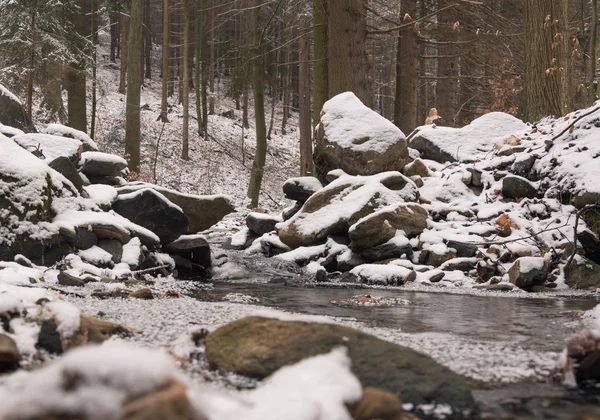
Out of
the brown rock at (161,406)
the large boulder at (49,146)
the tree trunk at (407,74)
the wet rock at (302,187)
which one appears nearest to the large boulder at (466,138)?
the wet rock at (302,187)

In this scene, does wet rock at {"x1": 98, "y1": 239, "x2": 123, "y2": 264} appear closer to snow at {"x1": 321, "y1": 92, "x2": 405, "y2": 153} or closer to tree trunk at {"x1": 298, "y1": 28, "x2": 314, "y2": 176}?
snow at {"x1": 321, "y1": 92, "x2": 405, "y2": 153}

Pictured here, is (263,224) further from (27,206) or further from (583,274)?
(583,274)

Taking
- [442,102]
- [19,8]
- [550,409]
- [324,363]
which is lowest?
[550,409]

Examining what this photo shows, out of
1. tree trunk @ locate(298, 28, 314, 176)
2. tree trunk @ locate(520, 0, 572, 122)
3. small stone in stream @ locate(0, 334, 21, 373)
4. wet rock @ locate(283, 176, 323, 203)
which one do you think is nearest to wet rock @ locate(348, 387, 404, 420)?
small stone in stream @ locate(0, 334, 21, 373)

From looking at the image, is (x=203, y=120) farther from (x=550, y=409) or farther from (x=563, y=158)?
(x=550, y=409)

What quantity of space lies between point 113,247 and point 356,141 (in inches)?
172

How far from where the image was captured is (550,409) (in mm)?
2256

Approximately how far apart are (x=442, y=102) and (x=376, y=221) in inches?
322

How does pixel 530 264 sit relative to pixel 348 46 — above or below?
below

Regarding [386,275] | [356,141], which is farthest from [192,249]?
[356,141]

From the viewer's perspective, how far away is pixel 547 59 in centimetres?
966

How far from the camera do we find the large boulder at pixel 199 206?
29.4ft

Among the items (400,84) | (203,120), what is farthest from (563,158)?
(203,120)

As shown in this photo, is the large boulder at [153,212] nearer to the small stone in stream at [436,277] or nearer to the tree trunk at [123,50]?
the small stone in stream at [436,277]
